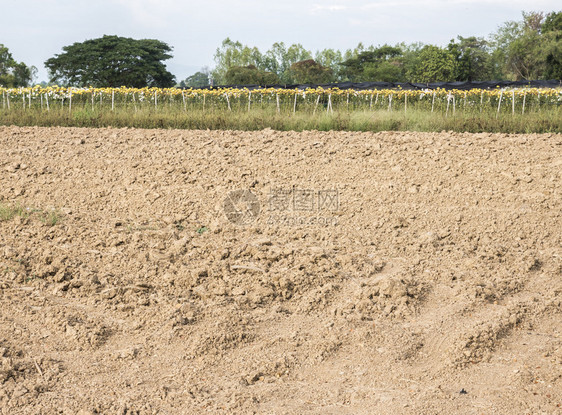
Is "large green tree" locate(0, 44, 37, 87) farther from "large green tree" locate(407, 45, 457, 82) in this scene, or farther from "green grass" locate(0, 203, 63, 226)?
"green grass" locate(0, 203, 63, 226)

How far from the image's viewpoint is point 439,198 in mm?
4930

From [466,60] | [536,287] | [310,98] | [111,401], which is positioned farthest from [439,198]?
[466,60]

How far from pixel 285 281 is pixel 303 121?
195 inches

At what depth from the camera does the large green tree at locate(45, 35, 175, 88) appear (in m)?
33.5

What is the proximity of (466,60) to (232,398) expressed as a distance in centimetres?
3478

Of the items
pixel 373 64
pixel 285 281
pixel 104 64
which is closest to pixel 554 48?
pixel 373 64

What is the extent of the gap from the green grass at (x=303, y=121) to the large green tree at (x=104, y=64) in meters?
25.5

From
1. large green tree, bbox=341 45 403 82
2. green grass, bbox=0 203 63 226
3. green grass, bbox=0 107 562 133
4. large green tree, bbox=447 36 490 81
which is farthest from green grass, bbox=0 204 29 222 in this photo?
large green tree, bbox=341 45 403 82

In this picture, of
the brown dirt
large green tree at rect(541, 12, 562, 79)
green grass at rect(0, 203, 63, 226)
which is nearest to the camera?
the brown dirt

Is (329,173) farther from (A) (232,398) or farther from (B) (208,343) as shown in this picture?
(A) (232,398)

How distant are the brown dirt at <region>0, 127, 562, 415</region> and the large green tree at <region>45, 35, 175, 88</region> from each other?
29.3 metres

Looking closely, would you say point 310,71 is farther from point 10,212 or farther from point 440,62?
point 10,212

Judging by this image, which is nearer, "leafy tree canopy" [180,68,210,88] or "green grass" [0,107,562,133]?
"green grass" [0,107,562,133]

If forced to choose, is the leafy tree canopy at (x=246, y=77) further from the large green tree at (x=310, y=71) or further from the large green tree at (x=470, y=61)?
the large green tree at (x=470, y=61)
